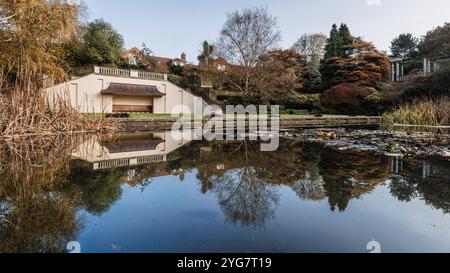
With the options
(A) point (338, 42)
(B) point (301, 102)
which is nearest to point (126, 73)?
(B) point (301, 102)

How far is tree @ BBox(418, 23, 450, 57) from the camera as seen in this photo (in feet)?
105

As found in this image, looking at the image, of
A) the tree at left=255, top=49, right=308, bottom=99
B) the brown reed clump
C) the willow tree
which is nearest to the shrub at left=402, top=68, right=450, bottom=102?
the brown reed clump

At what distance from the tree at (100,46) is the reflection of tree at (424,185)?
2478 cm

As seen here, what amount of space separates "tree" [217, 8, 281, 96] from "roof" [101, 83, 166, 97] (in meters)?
7.40

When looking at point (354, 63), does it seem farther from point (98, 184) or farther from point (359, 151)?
point (98, 184)

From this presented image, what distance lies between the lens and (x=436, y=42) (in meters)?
33.7

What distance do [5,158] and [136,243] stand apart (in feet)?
15.7

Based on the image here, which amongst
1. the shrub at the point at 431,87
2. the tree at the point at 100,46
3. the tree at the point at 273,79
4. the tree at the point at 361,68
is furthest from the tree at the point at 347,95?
the tree at the point at 100,46

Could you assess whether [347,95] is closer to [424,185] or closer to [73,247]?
[424,185]

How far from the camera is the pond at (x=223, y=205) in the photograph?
212 centimetres

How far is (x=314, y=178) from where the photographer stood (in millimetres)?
4199

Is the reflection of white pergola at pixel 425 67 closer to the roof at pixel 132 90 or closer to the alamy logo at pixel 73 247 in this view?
the roof at pixel 132 90
